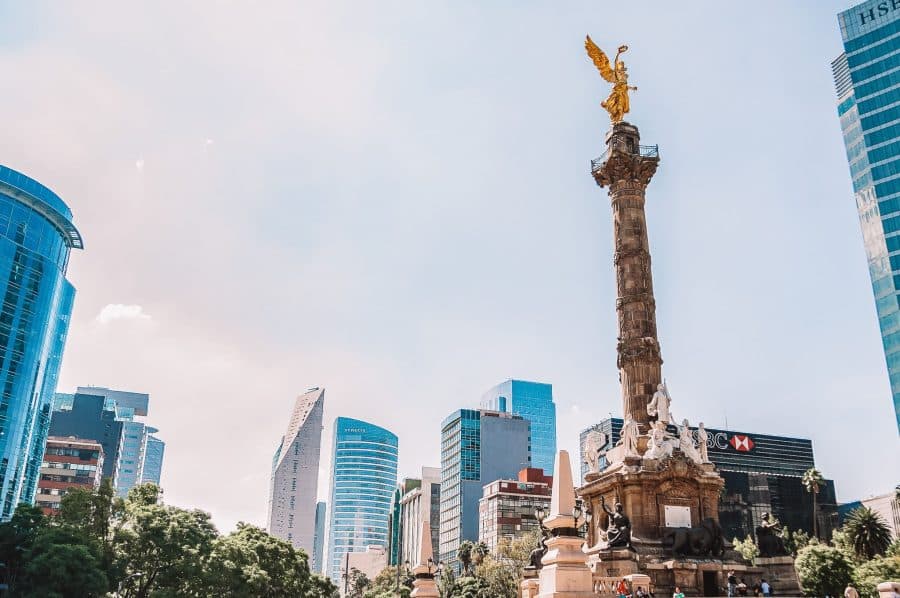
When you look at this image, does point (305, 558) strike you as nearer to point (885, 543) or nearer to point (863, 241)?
point (885, 543)

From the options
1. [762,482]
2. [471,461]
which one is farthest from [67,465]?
[762,482]

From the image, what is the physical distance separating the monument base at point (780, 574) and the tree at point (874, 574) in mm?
20701

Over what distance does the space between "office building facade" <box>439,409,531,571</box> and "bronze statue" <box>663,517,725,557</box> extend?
10803 cm

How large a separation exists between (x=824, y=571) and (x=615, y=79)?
35.4 m

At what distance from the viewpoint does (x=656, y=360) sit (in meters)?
36.4

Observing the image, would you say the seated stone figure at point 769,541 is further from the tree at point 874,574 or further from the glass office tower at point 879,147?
the glass office tower at point 879,147

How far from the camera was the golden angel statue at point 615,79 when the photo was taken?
41719 millimetres

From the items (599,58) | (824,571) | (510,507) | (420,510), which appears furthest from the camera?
(420,510)

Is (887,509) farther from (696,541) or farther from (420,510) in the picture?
(696,541)

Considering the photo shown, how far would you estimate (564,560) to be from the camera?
59.2 feet

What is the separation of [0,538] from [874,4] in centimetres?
10012

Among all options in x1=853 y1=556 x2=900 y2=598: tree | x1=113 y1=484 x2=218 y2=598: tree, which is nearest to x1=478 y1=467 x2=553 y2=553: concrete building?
x1=853 y1=556 x2=900 y2=598: tree

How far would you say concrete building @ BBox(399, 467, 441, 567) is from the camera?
153875mm

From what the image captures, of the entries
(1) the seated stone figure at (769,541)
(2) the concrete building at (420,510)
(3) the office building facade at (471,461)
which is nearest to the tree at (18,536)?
(1) the seated stone figure at (769,541)
